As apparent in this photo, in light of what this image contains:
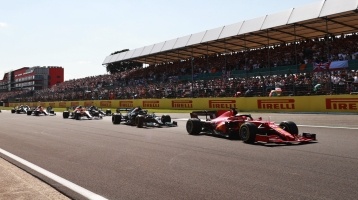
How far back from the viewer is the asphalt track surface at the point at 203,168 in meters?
4.39

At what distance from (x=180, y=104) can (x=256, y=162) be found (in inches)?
952

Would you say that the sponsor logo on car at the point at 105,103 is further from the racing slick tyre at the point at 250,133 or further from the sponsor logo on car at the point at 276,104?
the racing slick tyre at the point at 250,133

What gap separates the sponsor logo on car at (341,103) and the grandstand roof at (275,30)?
494 centimetres

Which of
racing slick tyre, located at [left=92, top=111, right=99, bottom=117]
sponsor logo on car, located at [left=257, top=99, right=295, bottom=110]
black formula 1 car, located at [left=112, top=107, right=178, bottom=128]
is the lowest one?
black formula 1 car, located at [left=112, top=107, right=178, bottom=128]

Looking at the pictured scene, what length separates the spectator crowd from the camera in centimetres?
2005

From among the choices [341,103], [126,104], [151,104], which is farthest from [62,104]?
[341,103]

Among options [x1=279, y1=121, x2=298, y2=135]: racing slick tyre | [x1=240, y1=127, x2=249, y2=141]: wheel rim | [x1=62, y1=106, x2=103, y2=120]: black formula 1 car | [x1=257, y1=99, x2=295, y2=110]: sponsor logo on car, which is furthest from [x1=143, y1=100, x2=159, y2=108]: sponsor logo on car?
[x1=279, y1=121, x2=298, y2=135]: racing slick tyre

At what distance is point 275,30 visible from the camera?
24469mm

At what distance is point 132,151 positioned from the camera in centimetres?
788

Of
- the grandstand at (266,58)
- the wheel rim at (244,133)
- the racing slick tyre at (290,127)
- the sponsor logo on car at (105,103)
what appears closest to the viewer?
the wheel rim at (244,133)

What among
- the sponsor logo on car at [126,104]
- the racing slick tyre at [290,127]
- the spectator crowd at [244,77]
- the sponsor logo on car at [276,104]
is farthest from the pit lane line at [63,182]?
the sponsor logo on car at [126,104]

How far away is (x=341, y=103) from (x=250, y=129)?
1128 cm

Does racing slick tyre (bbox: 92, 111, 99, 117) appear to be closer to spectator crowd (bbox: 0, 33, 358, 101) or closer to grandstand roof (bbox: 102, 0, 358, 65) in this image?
spectator crowd (bbox: 0, 33, 358, 101)

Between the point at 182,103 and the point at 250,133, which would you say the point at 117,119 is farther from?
the point at 182,103
